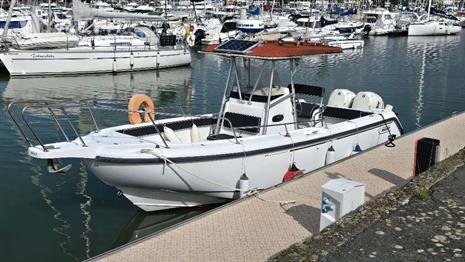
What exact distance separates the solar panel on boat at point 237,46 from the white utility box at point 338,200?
4450 millimetres

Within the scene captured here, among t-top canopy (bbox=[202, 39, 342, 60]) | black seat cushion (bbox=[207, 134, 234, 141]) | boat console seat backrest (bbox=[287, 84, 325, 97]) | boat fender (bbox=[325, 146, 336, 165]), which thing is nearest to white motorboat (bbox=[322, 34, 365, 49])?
boat console seat backrest (bbox=[287, 84, 325, 97])

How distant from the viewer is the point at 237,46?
419 inches

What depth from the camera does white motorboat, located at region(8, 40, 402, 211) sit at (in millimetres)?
8664

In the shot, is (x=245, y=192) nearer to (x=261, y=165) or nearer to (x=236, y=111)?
(x=261, y=165)

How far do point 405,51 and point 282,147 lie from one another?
122ft

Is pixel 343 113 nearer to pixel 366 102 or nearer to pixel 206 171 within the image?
pixel 366 102

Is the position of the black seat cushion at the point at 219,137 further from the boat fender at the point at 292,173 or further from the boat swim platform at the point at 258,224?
the boat swim platform at the point at 258,224

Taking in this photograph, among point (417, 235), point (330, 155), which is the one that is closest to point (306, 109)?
point (330, 155)

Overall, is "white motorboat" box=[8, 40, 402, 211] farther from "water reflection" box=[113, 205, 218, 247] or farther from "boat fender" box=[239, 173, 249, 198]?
"water reflection" box=[113, 205, 218, 247]

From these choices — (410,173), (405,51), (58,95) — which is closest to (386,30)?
(405,51)

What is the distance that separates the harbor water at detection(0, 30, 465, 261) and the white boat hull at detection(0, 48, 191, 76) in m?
0.56

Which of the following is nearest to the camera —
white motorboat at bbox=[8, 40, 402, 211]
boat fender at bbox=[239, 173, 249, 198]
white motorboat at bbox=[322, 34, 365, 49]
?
white motorboat at bbox=[8, 40, 402, 211]

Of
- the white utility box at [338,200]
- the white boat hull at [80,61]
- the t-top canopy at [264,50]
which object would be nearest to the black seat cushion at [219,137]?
the t-top canopy at [264,50]

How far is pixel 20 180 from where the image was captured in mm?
11750
